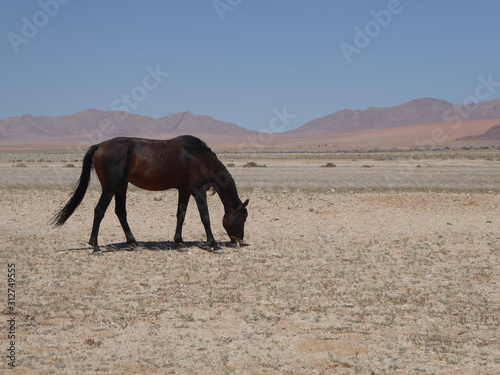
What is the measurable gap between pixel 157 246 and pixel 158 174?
1.69m

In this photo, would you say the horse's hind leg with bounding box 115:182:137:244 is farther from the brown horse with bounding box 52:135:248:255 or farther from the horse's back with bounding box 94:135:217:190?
the horse's back with bounding box 94:135:217:190

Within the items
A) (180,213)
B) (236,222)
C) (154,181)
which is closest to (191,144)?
(154,181)

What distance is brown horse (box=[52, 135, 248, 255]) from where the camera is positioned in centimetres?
1198

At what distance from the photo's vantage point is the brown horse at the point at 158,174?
11977 mm

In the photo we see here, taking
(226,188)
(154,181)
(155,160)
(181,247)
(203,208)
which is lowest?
(181,247)

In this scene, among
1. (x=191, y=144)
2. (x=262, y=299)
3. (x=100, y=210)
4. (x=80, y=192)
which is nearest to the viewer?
(x=262, y=299)

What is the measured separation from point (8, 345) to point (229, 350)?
7.37ft

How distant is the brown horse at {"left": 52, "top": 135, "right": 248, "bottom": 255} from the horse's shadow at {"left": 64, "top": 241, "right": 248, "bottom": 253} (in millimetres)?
174

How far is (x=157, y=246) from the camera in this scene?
13023mm

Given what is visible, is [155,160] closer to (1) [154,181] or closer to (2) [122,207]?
(1) [154,181]

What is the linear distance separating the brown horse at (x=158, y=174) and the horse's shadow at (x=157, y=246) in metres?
0.17

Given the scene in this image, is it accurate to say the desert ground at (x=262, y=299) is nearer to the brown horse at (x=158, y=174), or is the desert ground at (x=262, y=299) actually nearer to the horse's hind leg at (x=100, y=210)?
the horse's hind leg at (x=100, y=210)

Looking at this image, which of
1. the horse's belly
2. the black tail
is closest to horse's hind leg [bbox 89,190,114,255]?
the black tail

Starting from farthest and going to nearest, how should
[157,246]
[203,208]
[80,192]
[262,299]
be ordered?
1. [157,246]
2. [203,208]
3. [80,192]
4. [262,299]
